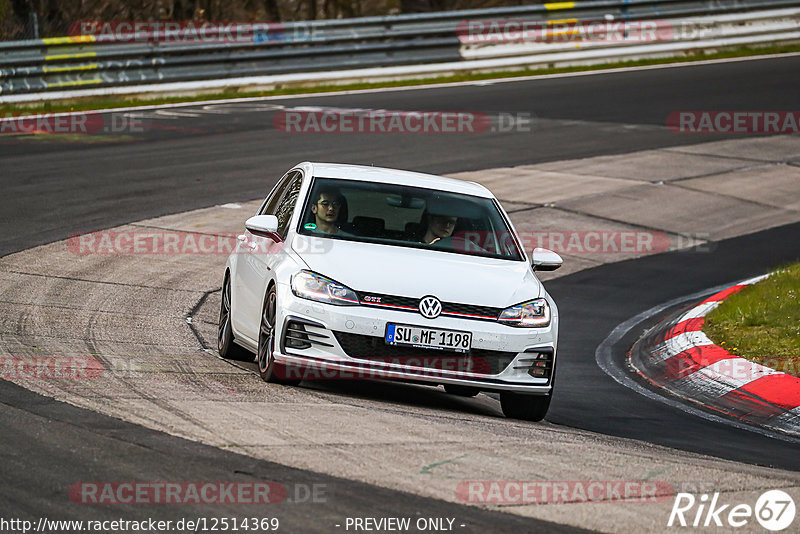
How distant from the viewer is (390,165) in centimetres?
1811

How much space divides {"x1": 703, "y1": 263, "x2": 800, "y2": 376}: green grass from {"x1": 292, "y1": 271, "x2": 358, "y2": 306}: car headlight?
3.70 m

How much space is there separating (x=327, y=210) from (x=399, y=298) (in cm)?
129

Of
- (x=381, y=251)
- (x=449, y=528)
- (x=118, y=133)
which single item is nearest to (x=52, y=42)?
(x=118, y=133)

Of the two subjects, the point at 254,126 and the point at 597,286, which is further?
the point at 254,126

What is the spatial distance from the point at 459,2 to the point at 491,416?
100 ft

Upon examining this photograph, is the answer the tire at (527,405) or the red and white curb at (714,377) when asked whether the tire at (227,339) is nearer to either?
the tire at (527,405)

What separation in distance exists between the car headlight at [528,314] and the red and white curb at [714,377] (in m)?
1.72

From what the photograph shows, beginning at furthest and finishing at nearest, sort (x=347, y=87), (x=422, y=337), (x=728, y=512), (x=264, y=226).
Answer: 1. (x=347, y=87)
2. (x=264, y=226)
3. (x=422, y=337)
4. (x=728, y=512)

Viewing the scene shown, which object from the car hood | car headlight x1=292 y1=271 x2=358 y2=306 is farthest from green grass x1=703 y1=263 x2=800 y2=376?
car headlight x1=292 y1=271 x2=358 y2=306

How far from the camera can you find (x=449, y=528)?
5.20 meters

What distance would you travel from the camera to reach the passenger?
8773 millimetres

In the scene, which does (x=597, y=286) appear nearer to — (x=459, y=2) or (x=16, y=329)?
(x=16, y=329)

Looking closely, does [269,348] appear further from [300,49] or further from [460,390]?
[300,49]

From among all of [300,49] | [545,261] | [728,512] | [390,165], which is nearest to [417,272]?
[545,261]
